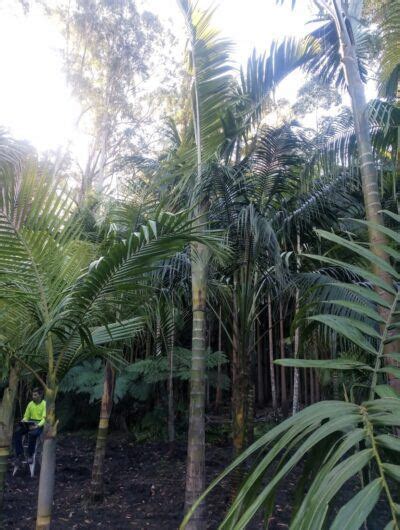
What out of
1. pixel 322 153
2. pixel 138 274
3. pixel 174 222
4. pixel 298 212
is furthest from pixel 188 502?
pixel 322 153

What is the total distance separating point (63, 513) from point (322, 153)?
4.22 meters

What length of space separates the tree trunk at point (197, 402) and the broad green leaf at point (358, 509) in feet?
10.3

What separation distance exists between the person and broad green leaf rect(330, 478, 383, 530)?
6.06 m

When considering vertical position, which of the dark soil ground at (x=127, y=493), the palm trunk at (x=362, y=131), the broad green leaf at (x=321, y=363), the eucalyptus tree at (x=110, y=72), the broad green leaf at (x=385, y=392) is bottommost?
the dark soil ground at (x=127, y=493)

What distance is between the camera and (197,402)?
3855 millimetres

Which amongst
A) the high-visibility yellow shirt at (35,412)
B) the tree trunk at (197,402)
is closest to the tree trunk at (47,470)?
the tree trunk at (197,402)

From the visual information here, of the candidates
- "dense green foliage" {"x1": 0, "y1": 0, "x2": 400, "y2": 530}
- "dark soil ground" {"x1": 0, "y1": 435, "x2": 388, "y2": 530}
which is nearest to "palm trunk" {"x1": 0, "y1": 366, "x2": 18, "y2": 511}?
"dense green foliage" {"x1": 0, "y1": 0, "x2": 400, "y2": 530}

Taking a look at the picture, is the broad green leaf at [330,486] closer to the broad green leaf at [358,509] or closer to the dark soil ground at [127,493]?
the broad green leaf at [358,509]

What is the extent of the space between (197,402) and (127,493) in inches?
80.0

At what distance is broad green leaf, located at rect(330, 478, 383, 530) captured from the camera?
2.19ft

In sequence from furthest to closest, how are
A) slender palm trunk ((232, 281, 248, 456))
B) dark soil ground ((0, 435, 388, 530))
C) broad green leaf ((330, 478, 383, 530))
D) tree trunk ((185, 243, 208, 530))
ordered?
1. dark soil ground ((0, 435, 388, 530))
2. slender palm trunk ((232, 281, 248, 456))
3. tree trunk ((185, 243, 208, 530))
4. broad green leaf ((330, 478, 383, 530))

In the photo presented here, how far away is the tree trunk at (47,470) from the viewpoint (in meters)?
2.45

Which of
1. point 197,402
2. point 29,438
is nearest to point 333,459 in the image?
point 197,402

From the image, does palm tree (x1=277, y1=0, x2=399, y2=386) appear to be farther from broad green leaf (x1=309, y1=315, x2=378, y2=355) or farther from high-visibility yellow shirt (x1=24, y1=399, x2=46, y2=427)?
high-visibility yellow shirt (x1=24, y1=399, x2=46, y2=427)
